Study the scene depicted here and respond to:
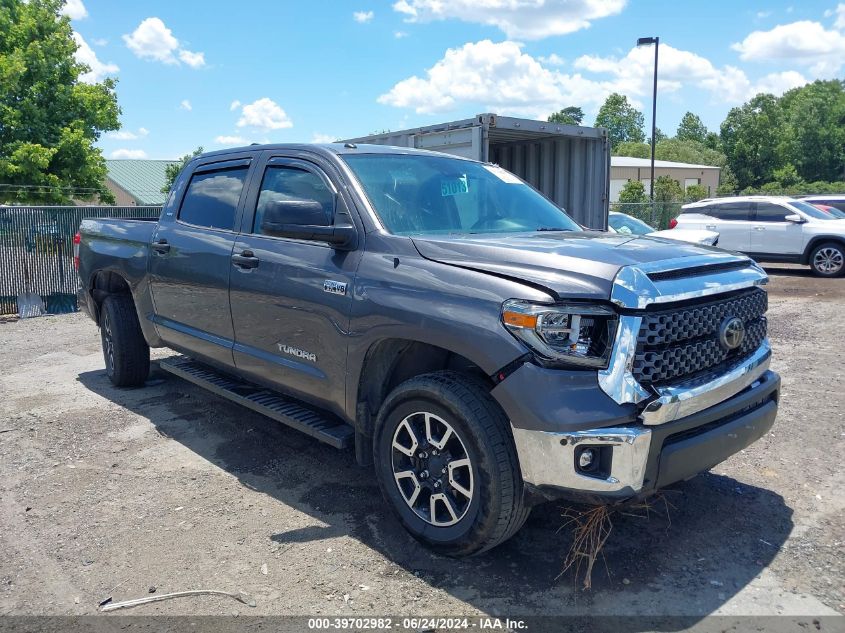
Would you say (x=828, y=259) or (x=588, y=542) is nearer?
(x=588, y=542)

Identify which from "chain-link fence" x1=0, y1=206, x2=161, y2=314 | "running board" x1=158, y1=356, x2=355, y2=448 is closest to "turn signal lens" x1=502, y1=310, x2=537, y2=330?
"running board" x1=158, y1=356, x2=355, y2=448

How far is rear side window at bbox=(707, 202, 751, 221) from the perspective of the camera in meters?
16.3

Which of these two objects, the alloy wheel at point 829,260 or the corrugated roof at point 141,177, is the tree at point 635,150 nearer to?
the corrugated roof at point 141,177

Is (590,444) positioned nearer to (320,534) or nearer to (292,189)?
(320,534)

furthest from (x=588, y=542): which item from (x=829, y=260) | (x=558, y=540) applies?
(x=829, y=260)

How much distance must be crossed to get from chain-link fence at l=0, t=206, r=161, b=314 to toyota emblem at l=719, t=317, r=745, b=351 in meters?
9.26

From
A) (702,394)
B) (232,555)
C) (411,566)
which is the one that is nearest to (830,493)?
(702,394)

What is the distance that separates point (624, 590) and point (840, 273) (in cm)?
1449

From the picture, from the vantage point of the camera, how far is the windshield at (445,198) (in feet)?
12.9

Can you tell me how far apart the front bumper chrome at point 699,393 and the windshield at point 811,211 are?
13910mm

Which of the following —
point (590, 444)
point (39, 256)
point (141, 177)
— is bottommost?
point (590, 444)

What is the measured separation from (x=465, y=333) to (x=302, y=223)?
1108mm

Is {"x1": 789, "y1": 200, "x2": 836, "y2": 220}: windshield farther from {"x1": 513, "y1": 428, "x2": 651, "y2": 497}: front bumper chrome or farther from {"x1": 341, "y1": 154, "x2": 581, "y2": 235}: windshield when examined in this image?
{"x1": 513, "y1": 428, "x2": 651, "y2": 497}: front bumper chrome

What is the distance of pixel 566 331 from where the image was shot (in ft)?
9.41
